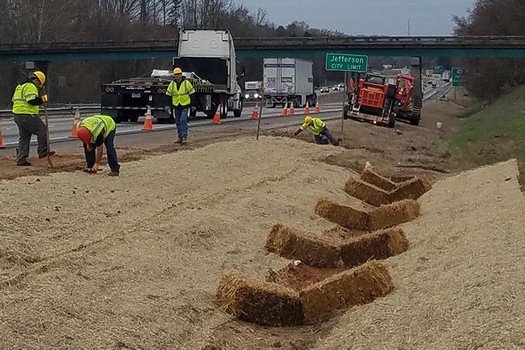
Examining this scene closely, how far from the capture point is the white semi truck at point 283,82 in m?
77.7

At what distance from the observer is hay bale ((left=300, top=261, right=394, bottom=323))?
9219 mm

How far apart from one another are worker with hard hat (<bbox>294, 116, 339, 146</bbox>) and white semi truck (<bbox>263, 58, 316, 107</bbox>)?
160 feet

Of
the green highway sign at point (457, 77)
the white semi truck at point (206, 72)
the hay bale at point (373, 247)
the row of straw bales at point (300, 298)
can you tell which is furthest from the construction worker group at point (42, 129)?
the green highway sign at point (457, 77)

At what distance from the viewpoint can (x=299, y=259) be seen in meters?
12.3

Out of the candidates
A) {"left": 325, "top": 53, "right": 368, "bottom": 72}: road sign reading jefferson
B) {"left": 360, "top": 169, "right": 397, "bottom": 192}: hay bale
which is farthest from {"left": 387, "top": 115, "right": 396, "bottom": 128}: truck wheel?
{"left": 360, "top": 169, "right": 397, "bottom": 192}: hay bale

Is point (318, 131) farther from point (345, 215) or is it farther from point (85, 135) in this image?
point (85, 135)

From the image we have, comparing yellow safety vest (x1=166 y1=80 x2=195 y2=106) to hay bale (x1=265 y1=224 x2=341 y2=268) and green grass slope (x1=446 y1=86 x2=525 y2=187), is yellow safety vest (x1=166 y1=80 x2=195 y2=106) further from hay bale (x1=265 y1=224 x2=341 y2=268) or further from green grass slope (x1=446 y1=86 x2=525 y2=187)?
hay bale (x1=265 y1=224 x2=341 y2=268)

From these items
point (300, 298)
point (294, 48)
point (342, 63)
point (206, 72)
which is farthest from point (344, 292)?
point (294, 48)

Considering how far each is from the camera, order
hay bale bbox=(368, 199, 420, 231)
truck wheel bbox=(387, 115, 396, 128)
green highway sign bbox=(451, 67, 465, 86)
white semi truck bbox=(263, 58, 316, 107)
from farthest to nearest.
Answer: green highway sign bbox=(451, 67, 465, 86) → white semi truck bbox=(263, 58, 316, 107) → truck wheel bbox=(387, 115, 396, 128) → hay bale bbox=(368, 199, 420, 231)

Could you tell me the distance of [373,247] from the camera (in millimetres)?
12320

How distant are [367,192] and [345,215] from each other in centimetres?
338

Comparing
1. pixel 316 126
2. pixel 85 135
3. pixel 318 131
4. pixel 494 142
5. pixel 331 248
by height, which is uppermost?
pixel 85 135

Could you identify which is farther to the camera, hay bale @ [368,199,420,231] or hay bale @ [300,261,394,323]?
hay bale @ [368,199,420,231]

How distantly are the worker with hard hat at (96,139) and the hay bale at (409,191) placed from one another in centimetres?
654
